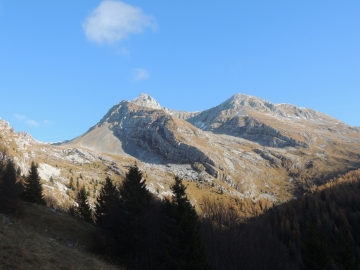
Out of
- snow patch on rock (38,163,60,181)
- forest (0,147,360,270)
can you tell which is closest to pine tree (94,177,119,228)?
forest (0,147,360,270)

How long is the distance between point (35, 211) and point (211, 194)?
526 feet

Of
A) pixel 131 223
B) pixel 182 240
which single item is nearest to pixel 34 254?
pixel 131 223

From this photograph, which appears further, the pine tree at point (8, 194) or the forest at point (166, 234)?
the forest at point (166, 234)

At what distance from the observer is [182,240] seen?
3034cm

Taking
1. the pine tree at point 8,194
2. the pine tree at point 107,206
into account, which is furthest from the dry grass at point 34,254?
the pine tree at point 107,206

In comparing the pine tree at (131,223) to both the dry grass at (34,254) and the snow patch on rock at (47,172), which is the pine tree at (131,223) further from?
the snow patch on rock at (47,172)

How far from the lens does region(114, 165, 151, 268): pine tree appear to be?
31953mm

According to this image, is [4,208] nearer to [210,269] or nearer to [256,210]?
[210,269]

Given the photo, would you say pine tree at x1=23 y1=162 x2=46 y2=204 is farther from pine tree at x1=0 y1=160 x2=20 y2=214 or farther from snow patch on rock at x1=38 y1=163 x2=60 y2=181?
snow patch on rock at x1=38 y1=163 x2=60 y2=181

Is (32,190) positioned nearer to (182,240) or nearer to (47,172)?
(182,240)

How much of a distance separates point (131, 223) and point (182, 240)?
617cm

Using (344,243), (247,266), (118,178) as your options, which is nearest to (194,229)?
(247,266)

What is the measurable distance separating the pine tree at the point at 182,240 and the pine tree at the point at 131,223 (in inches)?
128

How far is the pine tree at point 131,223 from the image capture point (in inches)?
1258
